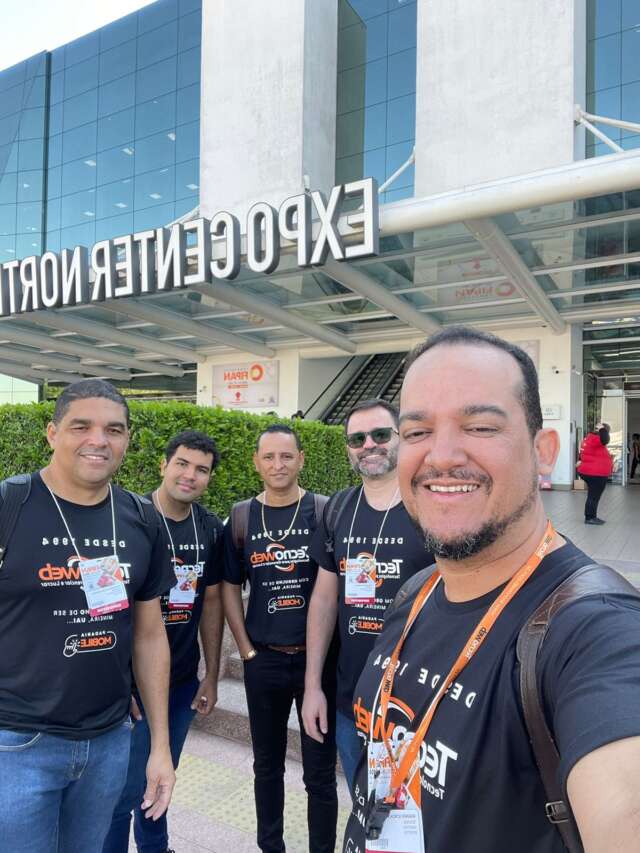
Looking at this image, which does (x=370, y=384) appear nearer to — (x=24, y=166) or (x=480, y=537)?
(x=24, y=166)

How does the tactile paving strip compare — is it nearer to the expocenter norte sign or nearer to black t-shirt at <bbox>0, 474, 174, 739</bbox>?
black t-shirt at <bbox>0, 474, 174, 739</bbox>

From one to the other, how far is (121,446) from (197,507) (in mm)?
854

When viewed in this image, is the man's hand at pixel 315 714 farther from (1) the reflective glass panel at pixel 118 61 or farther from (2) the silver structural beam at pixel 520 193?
(1) the reflective glass panel at pixel 118 61

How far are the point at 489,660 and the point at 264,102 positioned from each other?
691 inches

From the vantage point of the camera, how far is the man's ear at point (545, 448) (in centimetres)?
116

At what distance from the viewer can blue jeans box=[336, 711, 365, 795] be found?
7.42ft

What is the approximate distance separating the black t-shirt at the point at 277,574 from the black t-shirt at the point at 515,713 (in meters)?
1.56

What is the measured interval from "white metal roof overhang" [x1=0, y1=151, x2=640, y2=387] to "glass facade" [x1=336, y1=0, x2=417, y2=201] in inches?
204

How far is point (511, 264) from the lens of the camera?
11.6 meters

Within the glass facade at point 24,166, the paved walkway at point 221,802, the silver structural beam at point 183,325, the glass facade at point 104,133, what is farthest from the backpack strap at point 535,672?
the glass facade at point 24,166

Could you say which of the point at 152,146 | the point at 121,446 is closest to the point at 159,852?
the point at 121,446

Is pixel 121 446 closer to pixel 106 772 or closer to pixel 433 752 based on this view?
pixel 106 772

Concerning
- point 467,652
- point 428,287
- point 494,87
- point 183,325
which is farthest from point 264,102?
point 467,652

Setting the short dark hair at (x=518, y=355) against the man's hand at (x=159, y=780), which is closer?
the short dark hair at (x=518, y=355)
